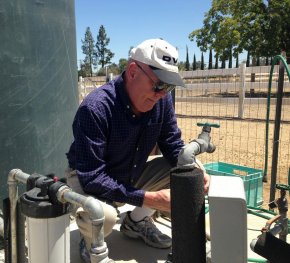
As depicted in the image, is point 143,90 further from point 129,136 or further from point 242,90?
point 242,90

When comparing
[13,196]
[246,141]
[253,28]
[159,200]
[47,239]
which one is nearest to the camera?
[47,239]

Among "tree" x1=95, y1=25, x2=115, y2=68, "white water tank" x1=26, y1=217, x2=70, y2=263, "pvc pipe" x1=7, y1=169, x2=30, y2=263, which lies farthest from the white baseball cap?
"tree" x1=95, y1=25, x2=115, y2=68

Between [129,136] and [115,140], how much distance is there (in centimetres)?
9

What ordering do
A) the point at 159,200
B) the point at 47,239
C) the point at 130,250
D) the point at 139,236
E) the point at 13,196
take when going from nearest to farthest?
the point at 47,239
the point at 13,196
the point at 159,200
the point at 130,250
the point at 139,236

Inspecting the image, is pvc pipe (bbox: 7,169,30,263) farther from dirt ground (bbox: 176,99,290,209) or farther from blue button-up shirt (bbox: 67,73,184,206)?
dirt ground (bbox: 176,99,290,209)

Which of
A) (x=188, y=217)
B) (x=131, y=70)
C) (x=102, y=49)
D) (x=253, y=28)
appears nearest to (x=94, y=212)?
(x=188, y=217)

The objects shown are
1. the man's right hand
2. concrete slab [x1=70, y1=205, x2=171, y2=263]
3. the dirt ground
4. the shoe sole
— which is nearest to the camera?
the man's right hand

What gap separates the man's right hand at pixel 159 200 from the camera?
2072mm

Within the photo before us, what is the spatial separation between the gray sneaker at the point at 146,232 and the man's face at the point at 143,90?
81 cm

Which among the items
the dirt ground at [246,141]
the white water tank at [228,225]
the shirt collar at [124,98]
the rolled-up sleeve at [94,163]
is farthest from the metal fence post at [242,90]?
the white water tank at [228,225]

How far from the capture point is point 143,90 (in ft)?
7.25

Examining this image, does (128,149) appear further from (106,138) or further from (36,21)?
(36,21)

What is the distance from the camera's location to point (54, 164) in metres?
2.83

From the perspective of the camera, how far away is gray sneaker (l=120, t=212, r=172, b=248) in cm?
256
